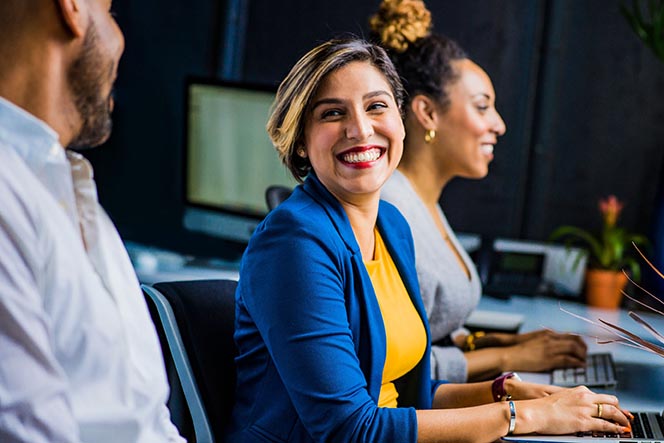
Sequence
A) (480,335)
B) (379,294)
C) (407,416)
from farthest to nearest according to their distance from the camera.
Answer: (480,335)
(379,294)
(407,416)

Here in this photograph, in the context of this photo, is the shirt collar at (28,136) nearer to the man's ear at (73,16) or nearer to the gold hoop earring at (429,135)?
the man's ear at (73,16)

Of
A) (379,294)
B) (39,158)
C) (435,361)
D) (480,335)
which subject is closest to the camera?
(39,158)

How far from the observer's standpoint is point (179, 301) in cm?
162

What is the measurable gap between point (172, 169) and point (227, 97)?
2.00 ft

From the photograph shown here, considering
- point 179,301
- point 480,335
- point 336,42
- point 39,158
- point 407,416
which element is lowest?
point 480,335

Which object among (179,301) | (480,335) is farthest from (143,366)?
(480,335)

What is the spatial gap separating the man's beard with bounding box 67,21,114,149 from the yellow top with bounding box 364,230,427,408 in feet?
2.46

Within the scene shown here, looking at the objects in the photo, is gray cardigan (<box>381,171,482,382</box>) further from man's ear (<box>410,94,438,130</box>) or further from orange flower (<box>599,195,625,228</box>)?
orange flower (<box>599,195,625,228</box>)

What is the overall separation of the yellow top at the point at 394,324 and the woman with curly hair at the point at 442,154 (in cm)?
38

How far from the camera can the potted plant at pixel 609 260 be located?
290 cm

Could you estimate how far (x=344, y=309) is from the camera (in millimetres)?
1533

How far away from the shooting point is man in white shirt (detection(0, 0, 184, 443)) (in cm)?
92

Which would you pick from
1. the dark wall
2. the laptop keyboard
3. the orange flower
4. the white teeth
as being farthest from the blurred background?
the white teeth

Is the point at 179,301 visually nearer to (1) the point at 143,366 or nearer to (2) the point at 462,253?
(1) the point at 143,366
